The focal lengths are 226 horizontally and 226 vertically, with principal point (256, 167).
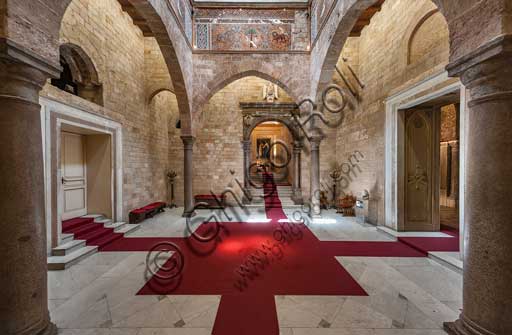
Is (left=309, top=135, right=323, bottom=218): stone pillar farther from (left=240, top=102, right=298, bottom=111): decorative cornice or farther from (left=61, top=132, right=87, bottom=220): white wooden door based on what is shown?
(left=61, top=132, right=87, bottom=220): white wooden door

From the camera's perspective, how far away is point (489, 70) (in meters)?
1.45

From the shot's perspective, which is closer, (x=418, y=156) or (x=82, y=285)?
(x=82, y=285)

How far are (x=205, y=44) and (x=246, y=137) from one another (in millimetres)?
3464

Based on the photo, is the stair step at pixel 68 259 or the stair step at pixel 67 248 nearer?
the stair step at pixel 68 259

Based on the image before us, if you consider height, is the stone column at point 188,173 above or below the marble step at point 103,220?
above

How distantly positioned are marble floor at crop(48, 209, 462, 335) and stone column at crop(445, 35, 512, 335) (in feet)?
2.46

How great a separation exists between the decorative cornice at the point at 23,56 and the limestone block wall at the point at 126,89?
8.90 feet

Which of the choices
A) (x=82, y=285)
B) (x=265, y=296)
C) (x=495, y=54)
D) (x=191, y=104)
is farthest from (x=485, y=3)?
(x=191, y=104)

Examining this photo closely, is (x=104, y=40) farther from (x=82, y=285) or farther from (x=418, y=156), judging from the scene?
(x=418, y=156)

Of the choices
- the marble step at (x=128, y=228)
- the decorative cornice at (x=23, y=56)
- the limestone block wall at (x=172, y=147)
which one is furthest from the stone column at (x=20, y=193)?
the limestone block wall at (x=172, y=147)

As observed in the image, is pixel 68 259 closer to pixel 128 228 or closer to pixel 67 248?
pixel 67 248

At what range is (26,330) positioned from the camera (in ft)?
5.29

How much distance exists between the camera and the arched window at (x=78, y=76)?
4523mm

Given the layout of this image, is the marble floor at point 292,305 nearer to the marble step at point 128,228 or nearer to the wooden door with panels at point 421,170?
the marble step at point 128,228
